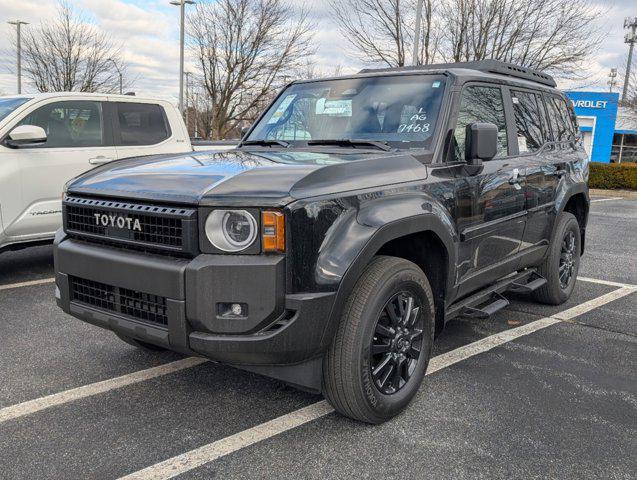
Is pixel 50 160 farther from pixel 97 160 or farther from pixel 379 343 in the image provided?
pixel 379 343

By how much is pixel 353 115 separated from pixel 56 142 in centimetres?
369

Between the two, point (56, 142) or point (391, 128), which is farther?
point (56, 142)

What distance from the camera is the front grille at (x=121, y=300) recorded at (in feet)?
8.80

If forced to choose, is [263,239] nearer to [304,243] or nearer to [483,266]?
[304,243]

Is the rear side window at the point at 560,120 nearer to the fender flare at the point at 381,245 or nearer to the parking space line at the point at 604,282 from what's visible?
the parking space line at the point at 604,282

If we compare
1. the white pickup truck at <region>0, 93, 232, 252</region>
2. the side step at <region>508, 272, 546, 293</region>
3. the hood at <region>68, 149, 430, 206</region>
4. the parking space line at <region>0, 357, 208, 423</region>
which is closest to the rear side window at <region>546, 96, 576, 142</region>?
the side step at <region>508, 272, 546, 293</region>

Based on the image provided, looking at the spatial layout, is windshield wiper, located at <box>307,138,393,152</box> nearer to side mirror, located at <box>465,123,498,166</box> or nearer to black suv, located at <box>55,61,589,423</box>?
black suv, located at <box>55,61,589,423</box>

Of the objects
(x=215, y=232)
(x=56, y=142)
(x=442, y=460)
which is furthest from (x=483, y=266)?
(x=56, y=142)

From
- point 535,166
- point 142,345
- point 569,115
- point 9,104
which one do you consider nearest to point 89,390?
point 142,345

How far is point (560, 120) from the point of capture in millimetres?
5371

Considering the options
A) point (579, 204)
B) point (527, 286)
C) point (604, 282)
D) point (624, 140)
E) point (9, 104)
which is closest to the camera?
point (527, 286)

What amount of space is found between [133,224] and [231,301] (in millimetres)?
659

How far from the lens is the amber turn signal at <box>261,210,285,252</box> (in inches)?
97.5

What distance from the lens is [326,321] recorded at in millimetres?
2611
